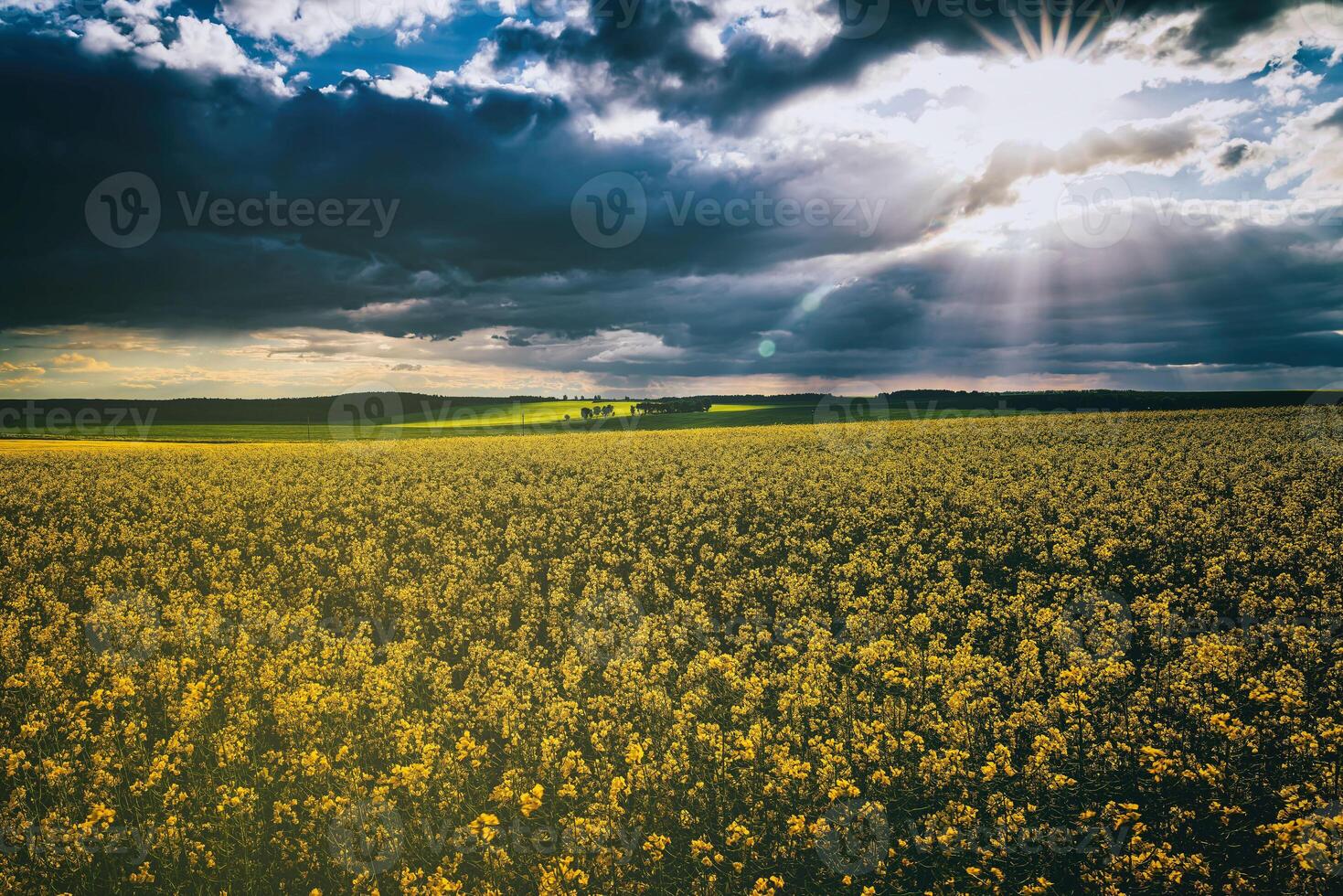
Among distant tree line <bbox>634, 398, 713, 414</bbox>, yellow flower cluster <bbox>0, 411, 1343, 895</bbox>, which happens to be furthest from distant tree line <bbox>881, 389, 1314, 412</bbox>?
yellow flower cluster <bbox>0, 411, 1343, 895</bbox>

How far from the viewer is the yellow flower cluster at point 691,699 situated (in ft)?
21.3

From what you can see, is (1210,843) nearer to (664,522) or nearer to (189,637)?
(664,522)

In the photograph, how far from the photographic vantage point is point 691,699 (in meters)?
8.52

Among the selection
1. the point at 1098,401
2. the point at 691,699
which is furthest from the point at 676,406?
the point at 691,699

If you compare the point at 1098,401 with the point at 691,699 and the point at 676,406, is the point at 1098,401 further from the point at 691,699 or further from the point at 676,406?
the point at 691,699

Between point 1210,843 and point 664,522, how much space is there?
1285 centimetres

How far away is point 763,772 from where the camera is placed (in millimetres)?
7469

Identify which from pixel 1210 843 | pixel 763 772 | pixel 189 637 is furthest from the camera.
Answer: pixel 189 637

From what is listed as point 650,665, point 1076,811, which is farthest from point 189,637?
point 1076,811

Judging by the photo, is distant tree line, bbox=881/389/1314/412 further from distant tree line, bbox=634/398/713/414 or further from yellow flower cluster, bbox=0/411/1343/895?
yellow flower cluster, bbox=0/411/1343/895

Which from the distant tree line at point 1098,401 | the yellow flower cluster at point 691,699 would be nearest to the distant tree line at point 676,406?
the distant tree line at point 1098,401

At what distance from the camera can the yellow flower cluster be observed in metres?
6.50

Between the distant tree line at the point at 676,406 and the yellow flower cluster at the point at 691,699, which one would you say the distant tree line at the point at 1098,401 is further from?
the yellow flower cluster at the point at 691,699

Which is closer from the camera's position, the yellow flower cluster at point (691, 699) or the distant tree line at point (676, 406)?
the yellow flower cluster at point (691, 699)
